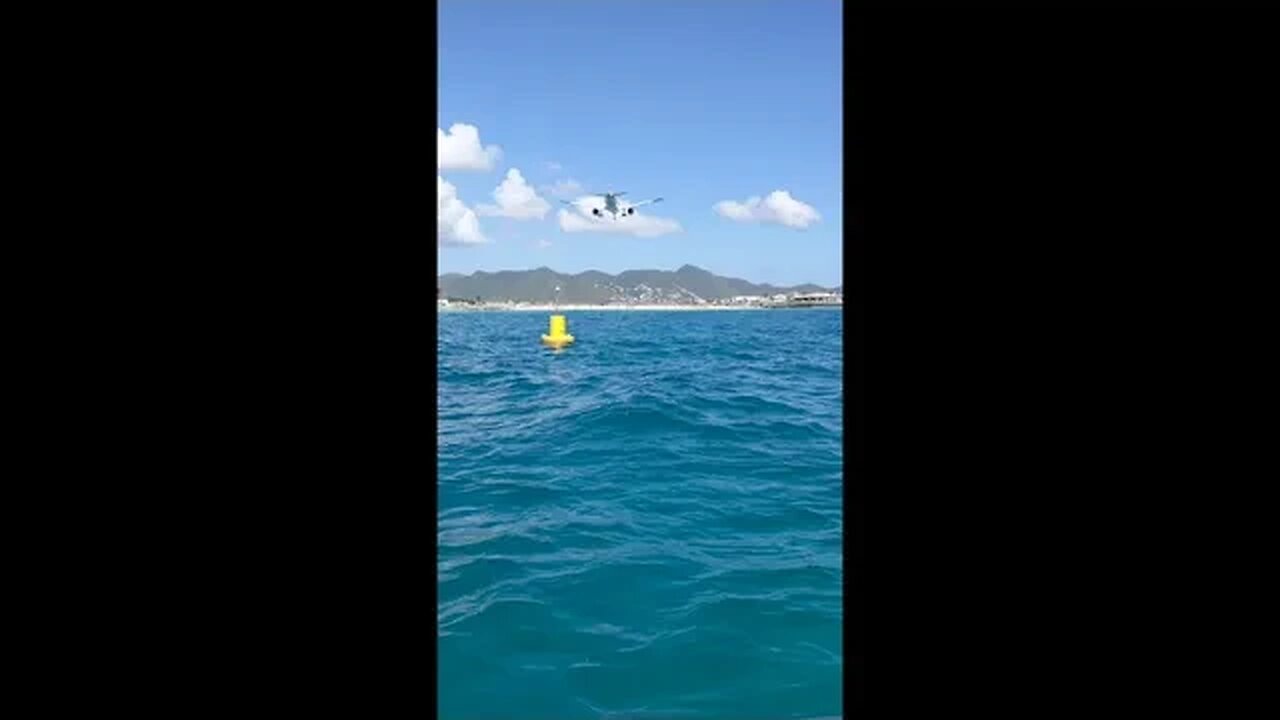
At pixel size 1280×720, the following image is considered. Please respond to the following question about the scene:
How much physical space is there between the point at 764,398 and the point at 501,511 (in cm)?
587

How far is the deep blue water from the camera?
3.90m

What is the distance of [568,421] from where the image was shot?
10.3 m

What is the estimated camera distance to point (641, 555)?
568 cm

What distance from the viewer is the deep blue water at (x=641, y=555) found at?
3.90 metres

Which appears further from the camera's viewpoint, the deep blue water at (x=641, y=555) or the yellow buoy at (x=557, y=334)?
the yellow buoy at (x=557, y=334)

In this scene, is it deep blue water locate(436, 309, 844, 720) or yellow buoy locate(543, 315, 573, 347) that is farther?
yellow buoy locate(543, 315, 573, 347)

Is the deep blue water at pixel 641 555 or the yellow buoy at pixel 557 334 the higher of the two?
the yellow buoy at pixel 557 334

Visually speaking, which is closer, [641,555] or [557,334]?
[641,555]

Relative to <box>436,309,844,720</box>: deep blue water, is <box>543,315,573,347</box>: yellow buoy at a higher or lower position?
higher

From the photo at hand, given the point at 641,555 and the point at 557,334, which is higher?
the point at 557,334
